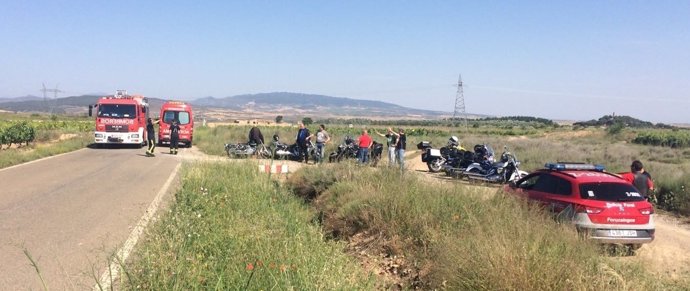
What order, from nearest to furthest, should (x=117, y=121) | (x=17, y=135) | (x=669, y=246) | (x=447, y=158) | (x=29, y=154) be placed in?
(x=669, y=246) < (x=447, y=158) < (x=29, y=154) < (x=117, y=121) < (x=17, y=135)

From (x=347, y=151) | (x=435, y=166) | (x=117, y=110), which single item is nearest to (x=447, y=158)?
(x=435, y=166)

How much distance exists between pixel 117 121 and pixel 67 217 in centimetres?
2109

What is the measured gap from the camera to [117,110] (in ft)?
95.1

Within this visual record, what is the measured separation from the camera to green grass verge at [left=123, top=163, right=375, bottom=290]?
Answer: 4.32 m

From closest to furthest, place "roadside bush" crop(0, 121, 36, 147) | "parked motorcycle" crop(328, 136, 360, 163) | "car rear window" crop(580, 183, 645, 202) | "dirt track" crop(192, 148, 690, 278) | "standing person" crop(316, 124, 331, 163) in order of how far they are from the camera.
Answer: "dirt track" crop(192, 148, 690, 278) → "car rear window" crop(580, 183, 645, 202) → "parked motorcycle" crop(328, 136, 360, 163) → "standing person" crop(316, 124, 331, 163) → "roadside bush" crop(0, 121, 36, 147)

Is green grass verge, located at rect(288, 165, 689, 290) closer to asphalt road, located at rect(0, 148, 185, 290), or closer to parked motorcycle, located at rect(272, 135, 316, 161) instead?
asphalt road, located at rect(0, 148, 185, 290)

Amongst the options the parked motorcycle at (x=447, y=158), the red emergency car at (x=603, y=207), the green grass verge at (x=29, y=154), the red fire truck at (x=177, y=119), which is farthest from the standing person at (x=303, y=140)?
the red emergency car at (x=603, y=207)

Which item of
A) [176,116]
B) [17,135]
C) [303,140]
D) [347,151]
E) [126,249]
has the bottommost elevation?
[17,135]

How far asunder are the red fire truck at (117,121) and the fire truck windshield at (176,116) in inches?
84.8

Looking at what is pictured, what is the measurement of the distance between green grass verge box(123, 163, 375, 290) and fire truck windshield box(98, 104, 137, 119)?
2219 cm

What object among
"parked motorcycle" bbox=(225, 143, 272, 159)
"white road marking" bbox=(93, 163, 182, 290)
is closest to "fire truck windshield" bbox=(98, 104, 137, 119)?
"parked motorcycle" bbox=(225, 143, 272, 159)

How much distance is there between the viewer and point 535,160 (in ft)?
80.3

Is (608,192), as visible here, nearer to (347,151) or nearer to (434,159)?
(434,159)

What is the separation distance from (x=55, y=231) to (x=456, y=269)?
6180 millimetres
